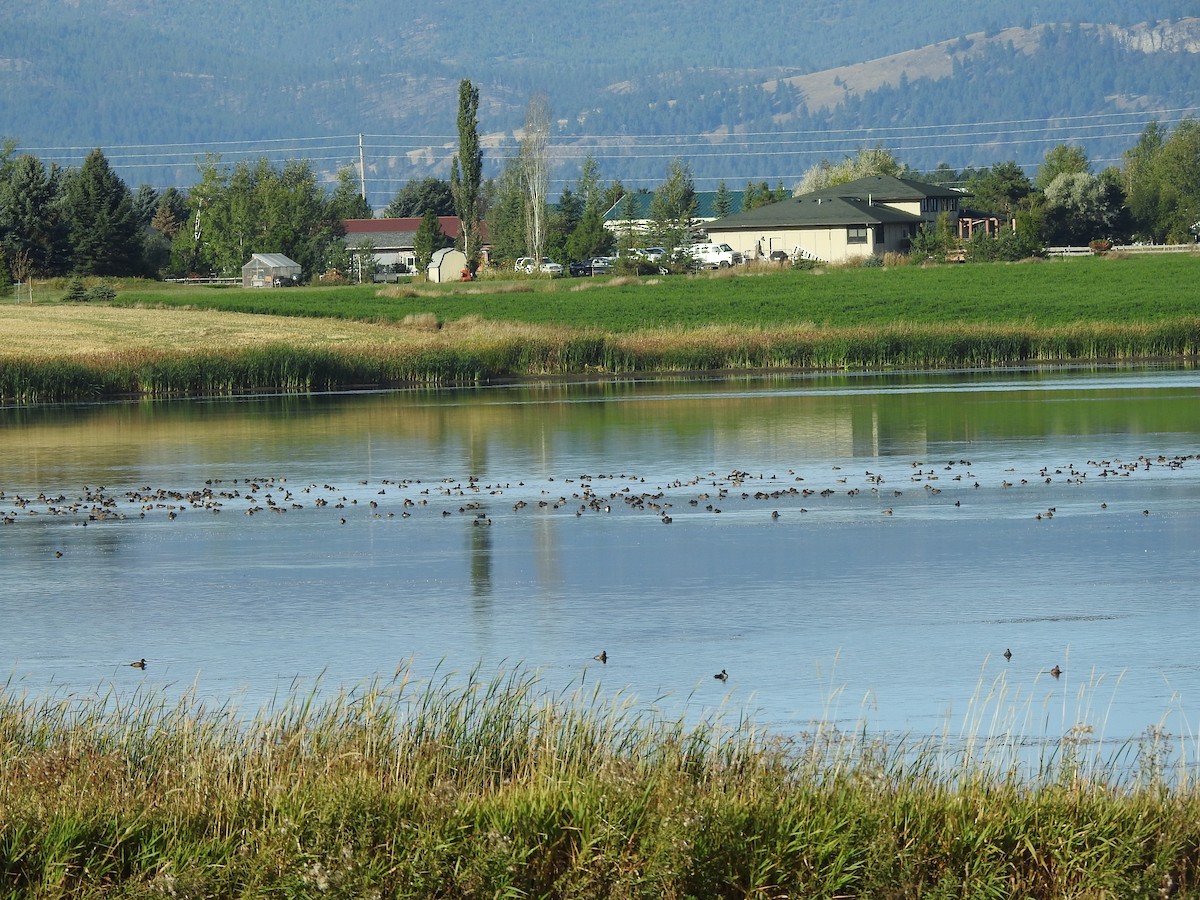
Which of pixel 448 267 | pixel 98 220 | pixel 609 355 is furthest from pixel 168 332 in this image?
pixel 448 267

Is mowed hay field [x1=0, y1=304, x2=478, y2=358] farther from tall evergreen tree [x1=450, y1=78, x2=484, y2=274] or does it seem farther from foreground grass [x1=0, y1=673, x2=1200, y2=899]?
tall evergreen tree [x1=450, y1=78, x2=484, y2=274]

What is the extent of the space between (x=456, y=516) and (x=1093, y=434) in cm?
1372

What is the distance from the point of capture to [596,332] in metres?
62.5

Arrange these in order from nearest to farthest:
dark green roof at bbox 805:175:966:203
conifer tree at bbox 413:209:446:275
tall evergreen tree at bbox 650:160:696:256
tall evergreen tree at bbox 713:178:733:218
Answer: tall evergreen tree at bbox 650:160:696:256, dark green roof at bbox 805:175:966:203, conifer tree at bbox 413:209:446:275, tall evergreen tree at bbox 713:178:733:218

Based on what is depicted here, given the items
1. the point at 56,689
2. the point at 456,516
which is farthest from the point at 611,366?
the point at 56,689

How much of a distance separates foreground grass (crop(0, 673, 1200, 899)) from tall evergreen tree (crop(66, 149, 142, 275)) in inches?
3872

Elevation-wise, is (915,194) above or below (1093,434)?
above

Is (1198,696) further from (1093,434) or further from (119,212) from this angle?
(119,212)

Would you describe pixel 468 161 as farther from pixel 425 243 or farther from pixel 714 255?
pixel 714 255

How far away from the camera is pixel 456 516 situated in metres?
23.7

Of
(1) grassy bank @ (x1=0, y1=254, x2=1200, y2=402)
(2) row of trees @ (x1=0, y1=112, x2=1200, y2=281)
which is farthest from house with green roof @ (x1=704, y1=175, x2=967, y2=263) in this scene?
(1) grassy bank @ (x1=0, y1=254, x2=1200, y2=402)

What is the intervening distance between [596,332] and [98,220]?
51.3m

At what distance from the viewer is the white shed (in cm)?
12723

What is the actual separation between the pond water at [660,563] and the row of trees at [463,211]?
69942mm
